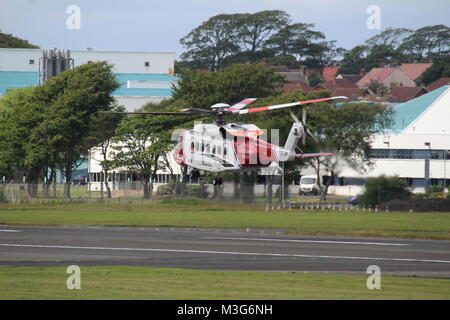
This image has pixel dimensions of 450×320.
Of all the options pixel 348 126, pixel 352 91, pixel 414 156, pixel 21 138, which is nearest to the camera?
pixel 348 126

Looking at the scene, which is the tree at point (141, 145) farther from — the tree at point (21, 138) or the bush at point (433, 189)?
the bush at point (433, 189)

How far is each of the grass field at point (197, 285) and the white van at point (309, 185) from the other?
61296 mm

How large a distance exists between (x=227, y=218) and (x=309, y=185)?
39.1 m

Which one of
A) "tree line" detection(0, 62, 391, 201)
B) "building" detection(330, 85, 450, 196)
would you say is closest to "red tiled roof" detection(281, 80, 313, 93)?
"tree line" detection(0, 62, 391, 201)

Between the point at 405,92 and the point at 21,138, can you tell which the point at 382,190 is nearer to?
the point at 21,138

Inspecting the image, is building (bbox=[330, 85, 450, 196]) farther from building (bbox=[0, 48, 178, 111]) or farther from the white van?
building (bbox=[0, 48, 178, 111])

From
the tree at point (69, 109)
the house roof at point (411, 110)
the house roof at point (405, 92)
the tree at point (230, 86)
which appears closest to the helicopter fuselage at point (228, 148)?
the tree at point (69, 109)

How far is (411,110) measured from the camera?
99438 mm

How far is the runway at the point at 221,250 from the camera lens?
3225cm

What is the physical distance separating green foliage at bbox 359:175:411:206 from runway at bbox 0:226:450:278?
793 inches

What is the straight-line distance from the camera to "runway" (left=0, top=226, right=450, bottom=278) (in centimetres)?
3225

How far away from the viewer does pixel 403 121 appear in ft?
313

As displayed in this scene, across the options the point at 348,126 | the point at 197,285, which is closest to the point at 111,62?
the point at 348,126

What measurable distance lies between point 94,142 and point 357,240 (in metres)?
49.2
